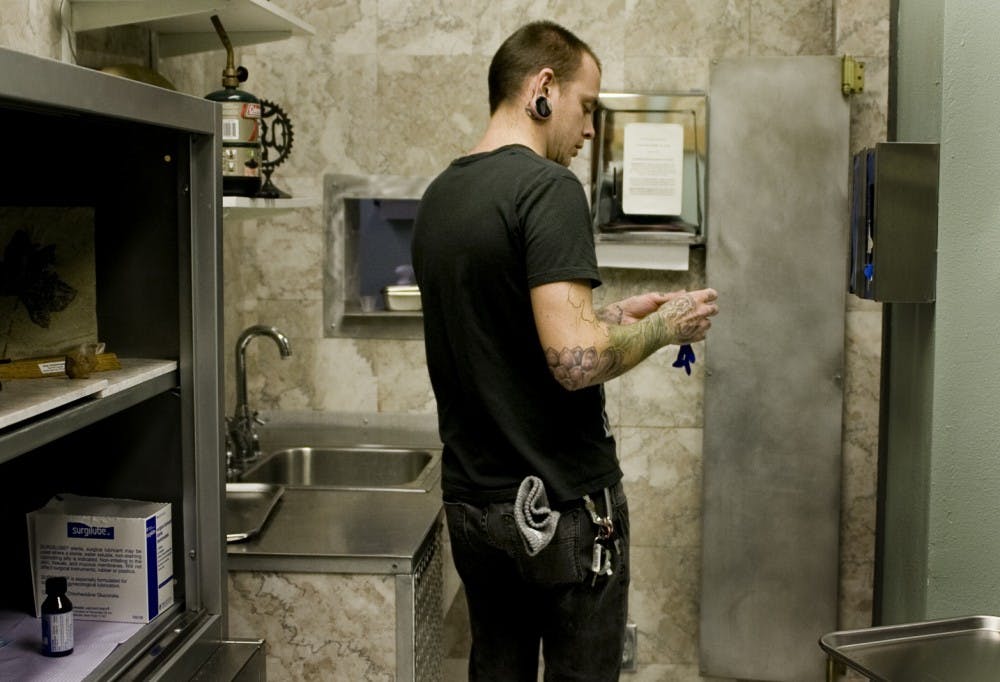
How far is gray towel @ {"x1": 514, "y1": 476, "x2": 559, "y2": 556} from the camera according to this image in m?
1.84

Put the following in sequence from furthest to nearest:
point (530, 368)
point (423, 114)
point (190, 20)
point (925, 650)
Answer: point (423, 114), point (190, 20), point (530, 368), point (925, 650)

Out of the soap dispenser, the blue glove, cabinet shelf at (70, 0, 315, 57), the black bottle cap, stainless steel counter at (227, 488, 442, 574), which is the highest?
cabinet shelf at (70, 0, 315, 57)

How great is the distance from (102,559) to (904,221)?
58.0 inches

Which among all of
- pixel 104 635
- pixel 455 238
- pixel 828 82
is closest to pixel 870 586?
pixel 828 82

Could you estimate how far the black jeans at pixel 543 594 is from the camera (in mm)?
1876

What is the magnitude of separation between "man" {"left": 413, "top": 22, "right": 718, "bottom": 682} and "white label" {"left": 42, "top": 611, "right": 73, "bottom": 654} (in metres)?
0.77

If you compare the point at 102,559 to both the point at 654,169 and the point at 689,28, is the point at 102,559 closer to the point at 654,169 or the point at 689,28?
the point at 654,169

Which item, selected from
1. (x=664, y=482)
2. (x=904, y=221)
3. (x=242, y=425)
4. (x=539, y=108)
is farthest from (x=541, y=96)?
(x=664, y=482)

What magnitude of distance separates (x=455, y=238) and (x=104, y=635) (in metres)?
0.85

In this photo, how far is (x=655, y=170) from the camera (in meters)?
3.04

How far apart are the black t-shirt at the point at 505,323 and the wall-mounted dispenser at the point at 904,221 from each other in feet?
1.89

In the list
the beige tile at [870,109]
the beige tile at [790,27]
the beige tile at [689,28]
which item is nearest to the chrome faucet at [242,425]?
the beige tile at [689,28]

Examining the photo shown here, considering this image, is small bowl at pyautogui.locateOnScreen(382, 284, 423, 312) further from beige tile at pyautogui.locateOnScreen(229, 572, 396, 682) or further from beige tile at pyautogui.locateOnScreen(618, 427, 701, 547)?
beige tile at pyautogui.locateOnScreen(229, 572, 396, 682)

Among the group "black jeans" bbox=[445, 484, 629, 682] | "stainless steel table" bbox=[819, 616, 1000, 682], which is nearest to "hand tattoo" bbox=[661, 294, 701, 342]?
"black jeans" bbox=[445, 484, 629, 682]
